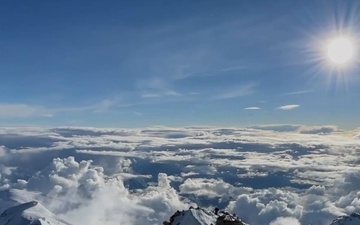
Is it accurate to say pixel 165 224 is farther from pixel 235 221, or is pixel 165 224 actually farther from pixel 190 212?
pixel 235 221

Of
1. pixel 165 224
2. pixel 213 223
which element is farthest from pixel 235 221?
pixel 165 224

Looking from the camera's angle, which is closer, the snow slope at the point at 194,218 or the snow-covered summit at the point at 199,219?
the snow slope at the point at 194,218

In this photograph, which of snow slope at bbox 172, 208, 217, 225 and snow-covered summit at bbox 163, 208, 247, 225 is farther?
snow-covered summit at bbox 163, 208, 247, 225

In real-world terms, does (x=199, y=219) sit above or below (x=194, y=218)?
below

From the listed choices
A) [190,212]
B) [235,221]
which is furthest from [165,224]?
[235,221]

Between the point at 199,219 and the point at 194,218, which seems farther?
the point at 199,219

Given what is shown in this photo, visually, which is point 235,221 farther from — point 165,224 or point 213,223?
point 165,224
